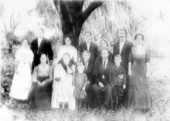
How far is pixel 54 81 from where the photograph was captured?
5453mm

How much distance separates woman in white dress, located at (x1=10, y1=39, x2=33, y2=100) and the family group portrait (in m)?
0.01

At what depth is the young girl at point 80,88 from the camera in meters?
5.39

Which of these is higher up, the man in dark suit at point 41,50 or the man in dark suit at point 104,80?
the man in dark suit at point 41,50

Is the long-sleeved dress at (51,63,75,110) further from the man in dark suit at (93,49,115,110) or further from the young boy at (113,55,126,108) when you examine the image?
the young boy at (113,55,126,108)

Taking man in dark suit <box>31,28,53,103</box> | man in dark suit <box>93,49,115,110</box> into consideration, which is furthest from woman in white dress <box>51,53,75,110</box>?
man in dark suit <box>93,49,115,110</box>

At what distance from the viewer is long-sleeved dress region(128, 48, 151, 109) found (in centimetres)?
538

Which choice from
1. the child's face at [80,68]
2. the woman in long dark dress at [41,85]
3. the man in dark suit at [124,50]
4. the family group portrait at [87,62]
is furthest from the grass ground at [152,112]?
the child's face at [80,68]

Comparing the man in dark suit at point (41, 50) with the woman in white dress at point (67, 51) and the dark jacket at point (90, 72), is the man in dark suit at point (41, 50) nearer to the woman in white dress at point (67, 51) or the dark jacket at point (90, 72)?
the woman in white dress at point (67, 51)

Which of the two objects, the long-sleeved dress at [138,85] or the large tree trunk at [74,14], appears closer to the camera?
the long-sleeved dress at [138,85]

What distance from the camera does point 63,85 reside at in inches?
213

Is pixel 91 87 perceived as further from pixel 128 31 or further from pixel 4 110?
pixel 4 110

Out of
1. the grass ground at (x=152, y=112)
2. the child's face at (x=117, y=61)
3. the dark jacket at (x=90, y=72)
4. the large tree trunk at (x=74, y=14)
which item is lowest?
the grass ground at (x=152, y=112)

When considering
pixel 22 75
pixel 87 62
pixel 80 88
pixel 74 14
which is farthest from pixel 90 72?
pixel 22 75

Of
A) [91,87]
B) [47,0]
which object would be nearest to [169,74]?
[91,87]
